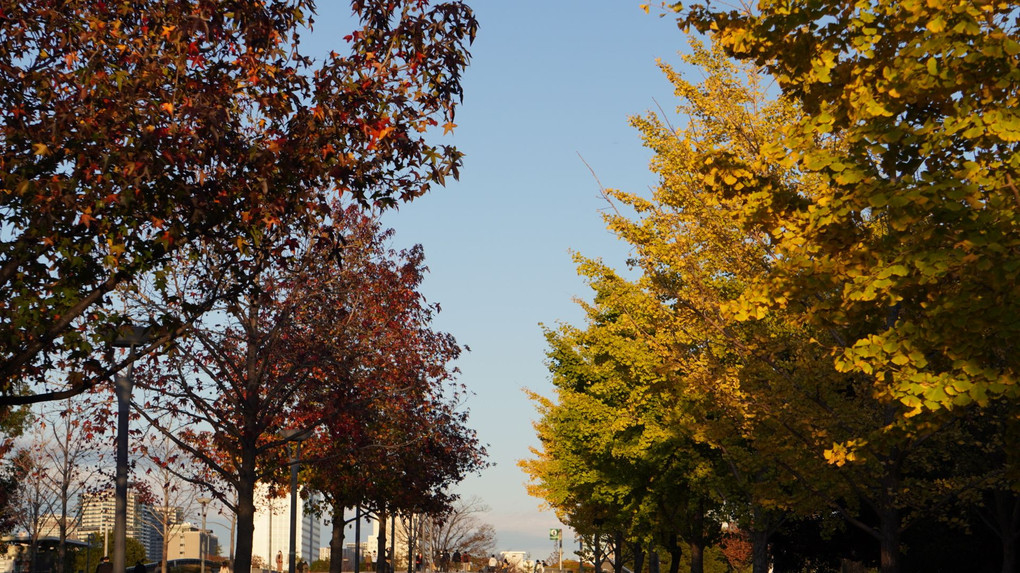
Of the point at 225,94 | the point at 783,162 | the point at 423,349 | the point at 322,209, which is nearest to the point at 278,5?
the point at 225,94

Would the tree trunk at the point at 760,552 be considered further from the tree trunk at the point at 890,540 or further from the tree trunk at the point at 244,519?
the tree trunk at the point at 244,519

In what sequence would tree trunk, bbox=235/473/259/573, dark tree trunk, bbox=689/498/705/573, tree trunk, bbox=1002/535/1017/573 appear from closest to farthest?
tree trunk, bbox=235/473/259/573
tree trunk, bbox=1002/535/1017/573
dark tree trunk, bbox=689/498/705/573

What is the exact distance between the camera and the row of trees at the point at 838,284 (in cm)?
933

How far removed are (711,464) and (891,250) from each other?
19303 millimetres

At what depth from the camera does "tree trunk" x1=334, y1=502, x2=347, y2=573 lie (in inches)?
1353

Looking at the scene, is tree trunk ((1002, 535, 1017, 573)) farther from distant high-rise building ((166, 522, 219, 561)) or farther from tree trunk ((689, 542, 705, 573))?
distant high-rise building ((166, 522, 219, 561))

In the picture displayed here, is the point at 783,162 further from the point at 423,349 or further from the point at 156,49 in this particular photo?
the point at 423,349

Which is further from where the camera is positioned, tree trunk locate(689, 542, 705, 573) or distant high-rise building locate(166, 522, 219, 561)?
distant high-rise building locate(166, 522, 219, 561)

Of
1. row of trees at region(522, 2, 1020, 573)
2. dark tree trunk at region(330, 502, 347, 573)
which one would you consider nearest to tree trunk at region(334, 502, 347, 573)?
dark tree trunk at region(330, 502, 347, 573)

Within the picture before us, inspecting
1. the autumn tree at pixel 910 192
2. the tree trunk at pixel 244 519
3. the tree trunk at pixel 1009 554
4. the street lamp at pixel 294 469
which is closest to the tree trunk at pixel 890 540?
the autumn tree at pixel 910 192

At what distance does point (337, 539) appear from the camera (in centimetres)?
3647

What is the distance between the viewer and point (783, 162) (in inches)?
434

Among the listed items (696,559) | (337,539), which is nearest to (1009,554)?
(696,559)

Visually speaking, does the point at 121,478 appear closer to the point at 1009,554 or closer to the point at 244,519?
the point at 244,519
